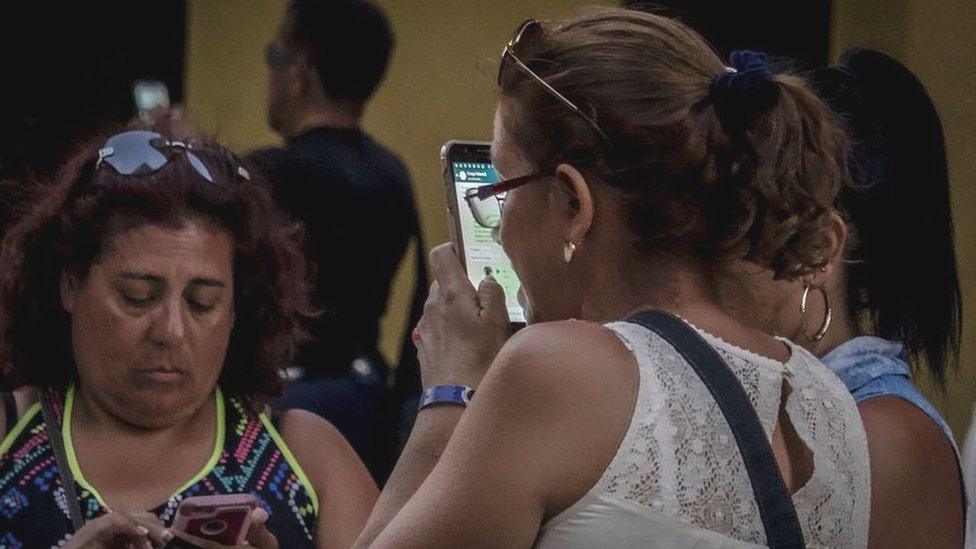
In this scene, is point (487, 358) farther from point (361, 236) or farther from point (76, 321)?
point (361, 236)

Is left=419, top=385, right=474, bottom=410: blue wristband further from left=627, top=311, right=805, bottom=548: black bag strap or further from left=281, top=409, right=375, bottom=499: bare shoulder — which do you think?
left=281, top=409, right=375, bottom=499: bare shoulder

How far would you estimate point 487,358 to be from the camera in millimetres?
2080

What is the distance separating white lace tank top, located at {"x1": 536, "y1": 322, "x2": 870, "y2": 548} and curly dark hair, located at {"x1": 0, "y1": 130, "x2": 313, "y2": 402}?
4.10ft

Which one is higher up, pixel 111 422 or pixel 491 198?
pixel 491 198

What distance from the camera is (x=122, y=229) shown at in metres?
2.78

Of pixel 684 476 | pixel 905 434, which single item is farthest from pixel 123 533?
pixel 905 434

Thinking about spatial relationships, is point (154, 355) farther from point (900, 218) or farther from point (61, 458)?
point (900, 218)

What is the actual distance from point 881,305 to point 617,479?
103 centimetres

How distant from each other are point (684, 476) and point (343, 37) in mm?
2995

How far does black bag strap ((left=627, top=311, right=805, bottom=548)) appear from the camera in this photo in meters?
1.74

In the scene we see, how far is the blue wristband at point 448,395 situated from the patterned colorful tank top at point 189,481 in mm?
732

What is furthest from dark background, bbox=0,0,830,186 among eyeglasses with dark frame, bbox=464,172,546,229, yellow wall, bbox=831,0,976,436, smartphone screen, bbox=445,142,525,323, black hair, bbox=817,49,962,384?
eyeglasses with dark frame, bbox=464,172,546,229

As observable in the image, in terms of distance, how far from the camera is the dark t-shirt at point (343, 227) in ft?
13.1

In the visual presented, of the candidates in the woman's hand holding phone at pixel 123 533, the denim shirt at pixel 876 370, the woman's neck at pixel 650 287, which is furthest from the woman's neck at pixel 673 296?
the woman's hand holding phone at pixel 123 533
